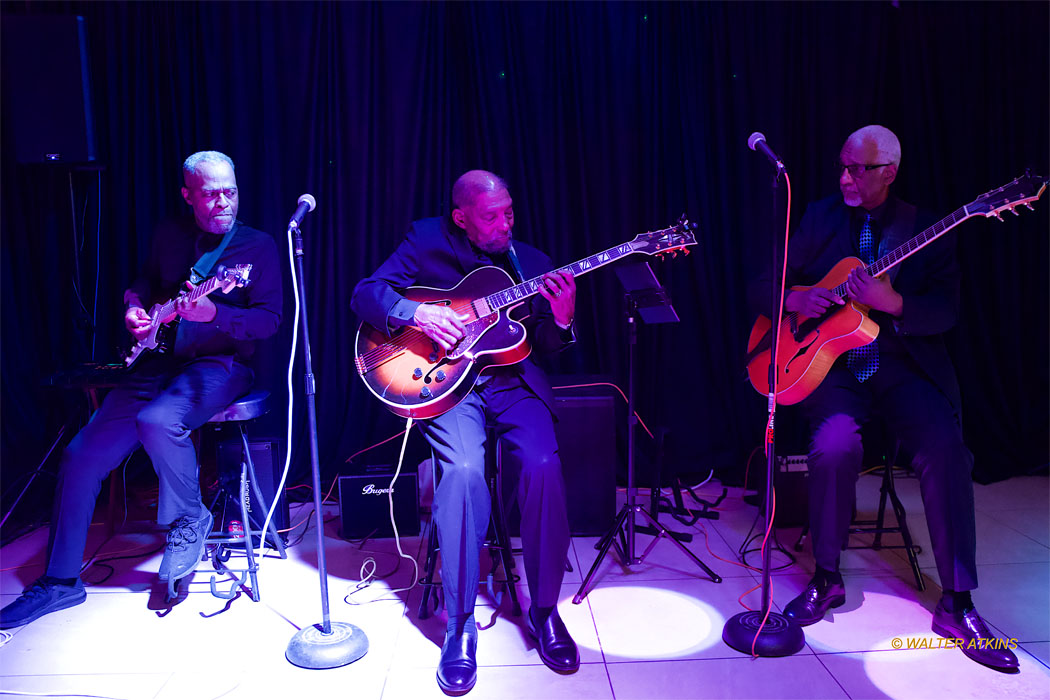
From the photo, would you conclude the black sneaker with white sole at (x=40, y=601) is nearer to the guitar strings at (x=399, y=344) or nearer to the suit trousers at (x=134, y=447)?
the suit trousers at (x=134, y=447)

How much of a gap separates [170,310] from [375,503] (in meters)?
1.23

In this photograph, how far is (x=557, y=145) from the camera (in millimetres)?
4230

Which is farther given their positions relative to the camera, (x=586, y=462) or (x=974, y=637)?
(x=586, y=462)

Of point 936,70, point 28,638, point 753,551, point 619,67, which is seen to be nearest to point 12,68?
point 28,638

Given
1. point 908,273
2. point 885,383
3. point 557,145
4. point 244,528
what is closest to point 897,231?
point 908,273

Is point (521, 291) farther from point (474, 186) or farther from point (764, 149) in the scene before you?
point (764, 149)

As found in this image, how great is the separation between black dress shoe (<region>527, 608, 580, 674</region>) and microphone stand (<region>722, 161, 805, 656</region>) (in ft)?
1.79

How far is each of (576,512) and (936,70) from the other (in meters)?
3.08

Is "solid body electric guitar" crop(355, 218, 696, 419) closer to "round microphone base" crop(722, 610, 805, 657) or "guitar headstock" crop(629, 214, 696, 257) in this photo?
"guitar headstock" crop(629, 214, 696, 257)

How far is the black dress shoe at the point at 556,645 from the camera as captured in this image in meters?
2.52

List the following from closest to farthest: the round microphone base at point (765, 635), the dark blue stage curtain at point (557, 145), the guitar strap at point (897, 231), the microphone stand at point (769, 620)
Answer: the microphone stand at point (769, 620) → the round microphone base at point (765, 635) → the guitar strap at point (897, 231) → the dark blue stage curtain at point (557, 145)

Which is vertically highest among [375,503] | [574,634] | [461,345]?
[461,345]

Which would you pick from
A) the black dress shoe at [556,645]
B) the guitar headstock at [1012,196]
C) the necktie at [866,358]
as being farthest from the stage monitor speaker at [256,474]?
the guitar headstock at [1012,196]

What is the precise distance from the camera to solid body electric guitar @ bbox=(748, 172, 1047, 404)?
2740 millimetres
